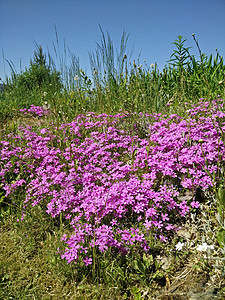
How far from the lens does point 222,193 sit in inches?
73.1

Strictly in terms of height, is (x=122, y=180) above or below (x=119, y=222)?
above

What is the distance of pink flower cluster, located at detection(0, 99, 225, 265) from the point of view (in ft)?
7.02

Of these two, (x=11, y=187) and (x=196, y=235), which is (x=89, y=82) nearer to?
(x=11, y=187)

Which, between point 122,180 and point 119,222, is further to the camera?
point 122,180

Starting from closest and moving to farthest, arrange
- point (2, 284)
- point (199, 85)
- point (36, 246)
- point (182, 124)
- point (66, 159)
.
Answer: point (2, 284) → point (36, 246) → point (182, 124) → point (66, 159) → point (199, 85)

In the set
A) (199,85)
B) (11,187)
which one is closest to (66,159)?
(11,187)

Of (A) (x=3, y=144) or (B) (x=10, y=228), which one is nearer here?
(B) (x=10, y=228)

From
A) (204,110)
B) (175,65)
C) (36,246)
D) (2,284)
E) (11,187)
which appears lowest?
(2,284)

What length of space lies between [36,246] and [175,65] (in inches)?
225

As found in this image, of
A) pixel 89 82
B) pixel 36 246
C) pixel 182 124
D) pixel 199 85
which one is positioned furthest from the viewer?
pixel 199 85

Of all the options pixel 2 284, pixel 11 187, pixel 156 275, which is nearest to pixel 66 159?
pixel 11 187

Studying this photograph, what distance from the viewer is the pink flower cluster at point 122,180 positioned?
2.14 m

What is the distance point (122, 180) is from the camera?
2.79m

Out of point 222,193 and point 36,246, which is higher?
point 222,193
